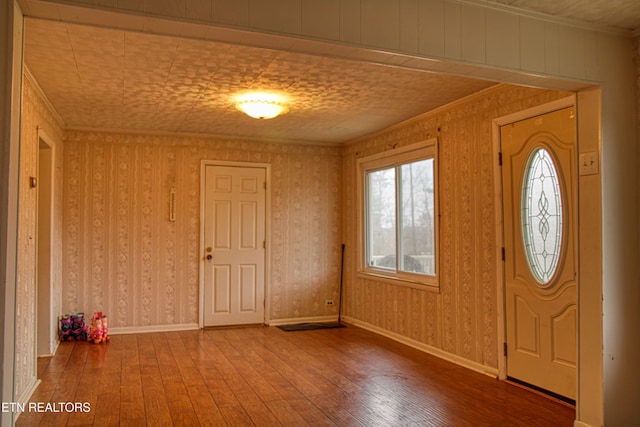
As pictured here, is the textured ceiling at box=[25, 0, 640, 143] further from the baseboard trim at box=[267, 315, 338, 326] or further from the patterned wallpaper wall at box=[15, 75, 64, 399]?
the baseboard trim at box=[267, 315, 338, 326]

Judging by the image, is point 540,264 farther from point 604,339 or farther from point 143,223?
point 143,223

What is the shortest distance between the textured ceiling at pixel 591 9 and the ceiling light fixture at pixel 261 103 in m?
2.27

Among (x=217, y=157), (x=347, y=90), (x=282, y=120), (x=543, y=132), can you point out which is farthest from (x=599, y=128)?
(x=217, y=157)

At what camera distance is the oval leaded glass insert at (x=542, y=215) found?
3.73 m

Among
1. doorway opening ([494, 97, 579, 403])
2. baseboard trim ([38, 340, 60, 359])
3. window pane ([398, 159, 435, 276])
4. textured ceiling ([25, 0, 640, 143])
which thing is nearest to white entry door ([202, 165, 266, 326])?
textured ceiling ([25, 0, 640, 143])

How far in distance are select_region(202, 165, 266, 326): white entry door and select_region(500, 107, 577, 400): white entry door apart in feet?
11.6

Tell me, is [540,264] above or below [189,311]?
above

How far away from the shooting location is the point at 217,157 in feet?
21.6

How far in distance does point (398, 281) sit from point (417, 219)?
76 centimetres

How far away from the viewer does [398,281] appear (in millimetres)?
5684

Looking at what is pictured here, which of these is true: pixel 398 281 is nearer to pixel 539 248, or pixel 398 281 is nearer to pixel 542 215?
pixel 539 248

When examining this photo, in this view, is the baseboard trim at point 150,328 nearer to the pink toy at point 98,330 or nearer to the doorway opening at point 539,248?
the pink toy at point 98,330

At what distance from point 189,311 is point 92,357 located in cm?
158

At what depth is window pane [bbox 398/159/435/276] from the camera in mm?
5258
